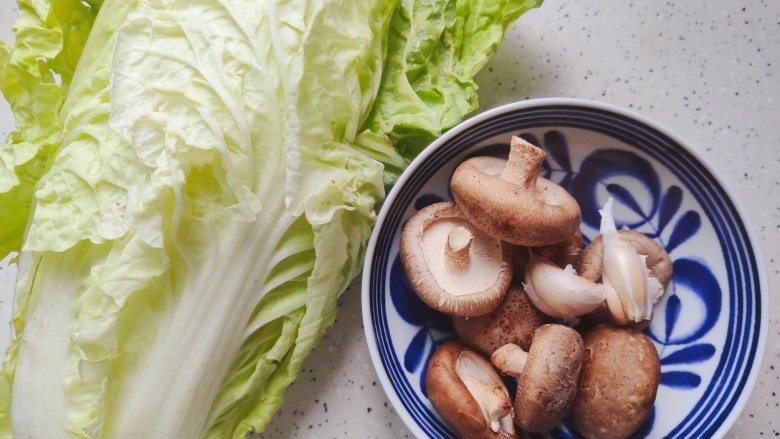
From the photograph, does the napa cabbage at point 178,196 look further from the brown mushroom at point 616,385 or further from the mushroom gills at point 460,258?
the brown mushroom at point 616,385

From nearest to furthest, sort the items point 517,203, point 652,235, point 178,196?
point 178,196 < point 517,203 < point 652,235

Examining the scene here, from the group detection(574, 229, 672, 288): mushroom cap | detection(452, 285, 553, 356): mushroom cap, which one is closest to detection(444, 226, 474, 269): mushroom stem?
detection(452, 285, 553, 356): mushroom cap

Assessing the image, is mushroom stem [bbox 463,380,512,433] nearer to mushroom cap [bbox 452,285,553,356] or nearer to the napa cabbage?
mushroom cap [bbox 452,285,553,356]

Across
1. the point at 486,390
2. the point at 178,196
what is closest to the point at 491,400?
the point at 486,390

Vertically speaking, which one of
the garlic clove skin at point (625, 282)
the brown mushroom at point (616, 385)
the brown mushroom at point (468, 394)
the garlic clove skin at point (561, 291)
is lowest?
the brown mushroom at point (468, 394)

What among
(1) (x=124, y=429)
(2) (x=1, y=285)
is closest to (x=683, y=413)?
(1) (x=124, y=429)

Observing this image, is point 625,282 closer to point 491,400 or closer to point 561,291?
point 561,291

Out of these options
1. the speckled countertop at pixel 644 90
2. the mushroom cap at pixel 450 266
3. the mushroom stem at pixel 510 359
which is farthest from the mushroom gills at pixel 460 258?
the speckled countertop at pixel 644 90
